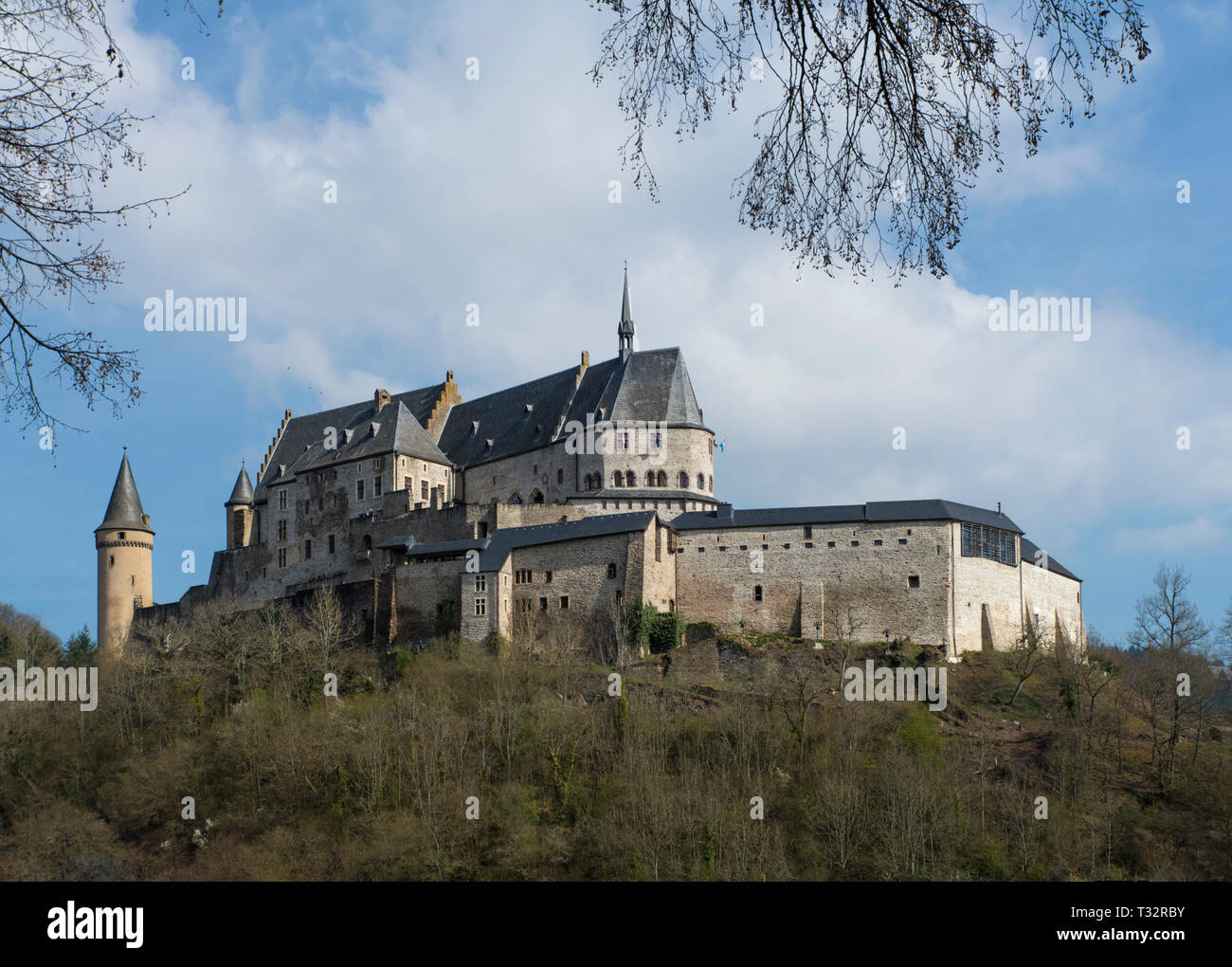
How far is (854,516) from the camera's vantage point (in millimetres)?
52438

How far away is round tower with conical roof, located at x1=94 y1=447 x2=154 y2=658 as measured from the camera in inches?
2901

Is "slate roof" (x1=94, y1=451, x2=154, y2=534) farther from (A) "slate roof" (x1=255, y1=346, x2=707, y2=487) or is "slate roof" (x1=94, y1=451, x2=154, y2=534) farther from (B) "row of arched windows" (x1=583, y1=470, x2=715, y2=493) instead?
(B) "row of arched windows" (x1=583, y1=470, x2=715, y2=493)

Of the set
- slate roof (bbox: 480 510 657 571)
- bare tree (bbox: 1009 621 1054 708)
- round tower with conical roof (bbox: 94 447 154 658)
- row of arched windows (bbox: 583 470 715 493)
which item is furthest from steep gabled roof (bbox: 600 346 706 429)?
round tower with conical roof (bbox: 94 447 154 658)

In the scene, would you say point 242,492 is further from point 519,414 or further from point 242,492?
point 519,414

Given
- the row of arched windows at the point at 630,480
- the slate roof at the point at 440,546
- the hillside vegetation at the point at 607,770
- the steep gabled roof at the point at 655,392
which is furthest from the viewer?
the steep gabled roof at the point at 655,392

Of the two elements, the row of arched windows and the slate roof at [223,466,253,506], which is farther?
the slate roof at [223,466,253,506]

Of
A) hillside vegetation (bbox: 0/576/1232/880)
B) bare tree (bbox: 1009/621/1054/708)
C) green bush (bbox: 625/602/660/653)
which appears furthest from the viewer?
green bush (bbox: 625/602/660/653)

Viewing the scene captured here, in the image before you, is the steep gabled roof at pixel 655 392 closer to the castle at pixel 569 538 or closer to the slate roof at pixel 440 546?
the castle at pixel 569 538

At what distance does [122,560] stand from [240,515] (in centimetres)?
784

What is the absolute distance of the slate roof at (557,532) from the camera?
52500 millimetres

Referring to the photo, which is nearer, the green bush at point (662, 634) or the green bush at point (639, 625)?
the green bush at point (639, 625)

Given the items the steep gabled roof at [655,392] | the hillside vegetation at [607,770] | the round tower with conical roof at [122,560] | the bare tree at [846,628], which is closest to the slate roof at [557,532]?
the hillside vegetation at [607,770]

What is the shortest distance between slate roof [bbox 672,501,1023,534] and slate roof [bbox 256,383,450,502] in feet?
64.8
